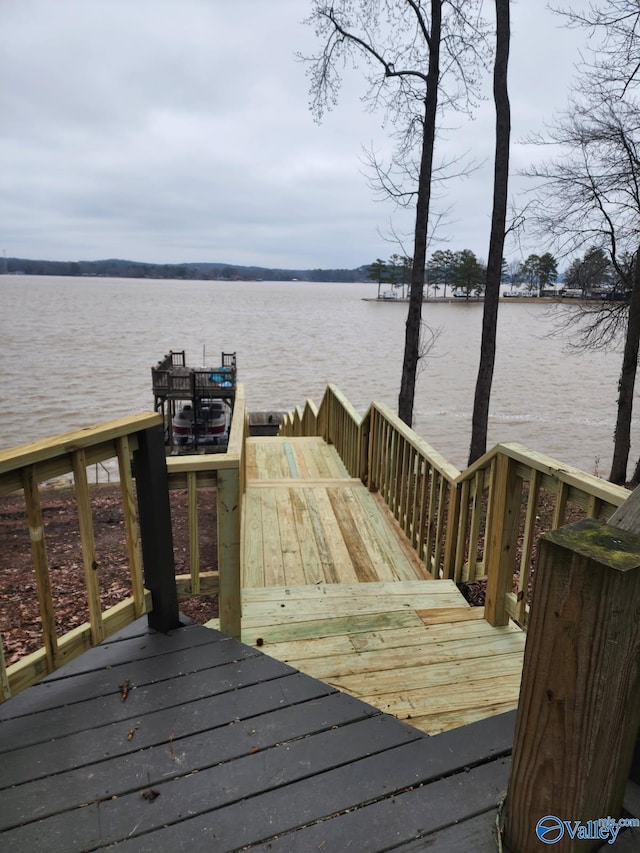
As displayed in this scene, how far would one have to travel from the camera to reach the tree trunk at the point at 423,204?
8.12 meters

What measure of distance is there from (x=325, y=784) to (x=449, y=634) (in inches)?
51.1

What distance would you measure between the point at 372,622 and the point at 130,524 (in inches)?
57.0

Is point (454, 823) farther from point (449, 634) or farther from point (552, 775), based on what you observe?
point (449, 634)

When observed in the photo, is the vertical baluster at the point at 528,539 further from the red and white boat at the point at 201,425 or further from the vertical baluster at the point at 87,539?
the red and white boat at the point at 201,425

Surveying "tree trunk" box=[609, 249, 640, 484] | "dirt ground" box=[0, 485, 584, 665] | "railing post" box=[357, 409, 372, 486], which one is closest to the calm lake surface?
"tree trunk" box=[609, 249, 640, 484]

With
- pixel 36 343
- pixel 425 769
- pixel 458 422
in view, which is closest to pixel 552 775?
pixel 425 769

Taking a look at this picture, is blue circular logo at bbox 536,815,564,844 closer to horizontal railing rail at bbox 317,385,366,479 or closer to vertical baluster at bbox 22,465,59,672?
vertical baluster at bbox 22,465,59,672

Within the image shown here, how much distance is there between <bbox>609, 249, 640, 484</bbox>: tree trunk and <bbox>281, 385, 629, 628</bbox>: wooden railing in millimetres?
6431

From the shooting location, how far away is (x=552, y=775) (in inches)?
44.9

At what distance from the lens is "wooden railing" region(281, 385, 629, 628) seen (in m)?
2.27

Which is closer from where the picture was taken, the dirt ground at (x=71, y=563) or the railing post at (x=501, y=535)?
the railing post at (x=501, y=535)

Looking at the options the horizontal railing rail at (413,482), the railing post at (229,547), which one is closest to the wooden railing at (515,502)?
the horizontal railing rail at (413,482)

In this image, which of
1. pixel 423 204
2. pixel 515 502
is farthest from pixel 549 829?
pixel 423 204

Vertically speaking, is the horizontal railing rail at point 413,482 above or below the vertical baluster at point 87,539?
below
